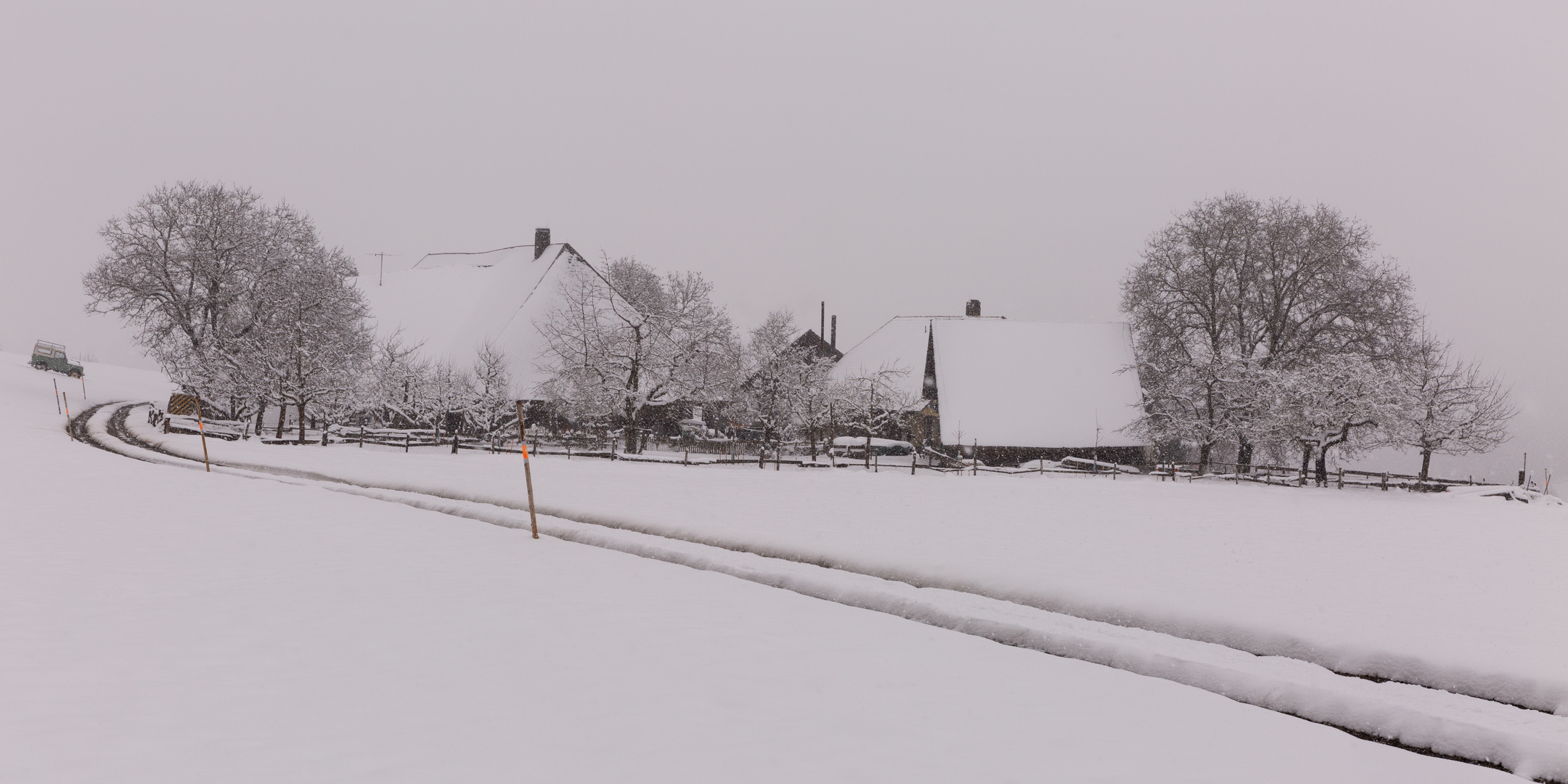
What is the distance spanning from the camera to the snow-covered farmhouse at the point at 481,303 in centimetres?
4597

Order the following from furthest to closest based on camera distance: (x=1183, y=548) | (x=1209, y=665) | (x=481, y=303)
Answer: (x=481, y=303) → (x=1183, y=548) → (x=1209, y=665)

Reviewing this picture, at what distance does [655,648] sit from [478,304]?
4708cm

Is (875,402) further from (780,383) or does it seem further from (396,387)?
(396,387)

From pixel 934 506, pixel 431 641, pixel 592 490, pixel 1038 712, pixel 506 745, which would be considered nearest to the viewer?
pixel 506 745

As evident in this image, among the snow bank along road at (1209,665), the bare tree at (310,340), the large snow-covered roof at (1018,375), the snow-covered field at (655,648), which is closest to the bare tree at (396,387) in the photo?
the bare tree at (310,340)

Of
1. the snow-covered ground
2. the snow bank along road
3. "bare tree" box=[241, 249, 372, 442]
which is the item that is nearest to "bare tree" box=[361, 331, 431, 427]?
"bare tree" box=[241, 249, 372, 442]

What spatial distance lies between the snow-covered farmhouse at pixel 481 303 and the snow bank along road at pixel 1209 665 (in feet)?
114

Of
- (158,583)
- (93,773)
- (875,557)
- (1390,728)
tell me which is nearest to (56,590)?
(158,583)

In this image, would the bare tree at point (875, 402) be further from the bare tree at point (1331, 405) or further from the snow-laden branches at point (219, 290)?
the snow-laden branches at point (219, 290)

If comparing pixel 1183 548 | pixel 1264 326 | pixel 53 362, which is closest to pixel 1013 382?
pixel 1264 326

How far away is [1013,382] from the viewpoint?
45.6 metres

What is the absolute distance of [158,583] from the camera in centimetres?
919

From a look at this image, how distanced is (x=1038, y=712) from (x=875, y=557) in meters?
5.33

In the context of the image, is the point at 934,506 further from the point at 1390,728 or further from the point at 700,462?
the point at 700,462
